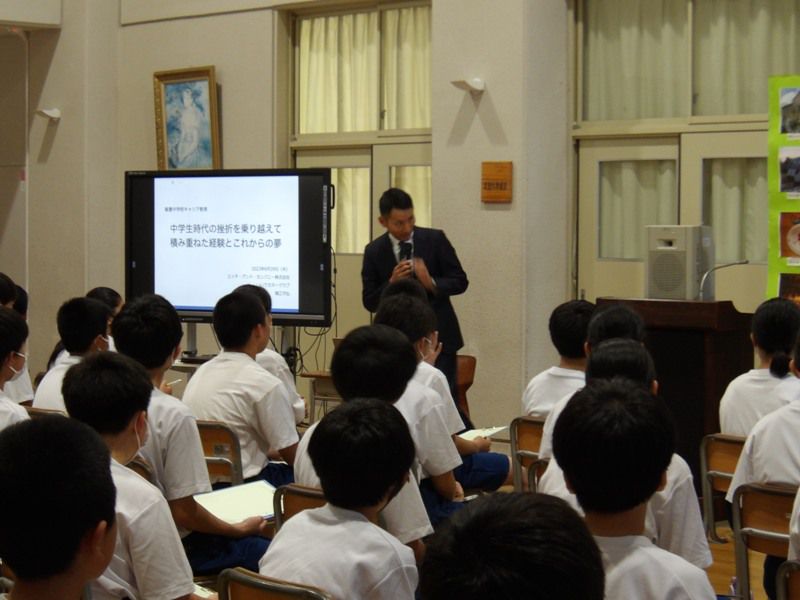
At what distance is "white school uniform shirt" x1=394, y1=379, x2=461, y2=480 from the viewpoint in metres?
3.39

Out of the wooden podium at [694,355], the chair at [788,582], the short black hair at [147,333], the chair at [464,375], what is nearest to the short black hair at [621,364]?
the chair at [788,582]

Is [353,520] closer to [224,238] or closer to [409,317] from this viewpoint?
[409,317]

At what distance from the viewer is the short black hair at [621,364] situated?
3.03 metres

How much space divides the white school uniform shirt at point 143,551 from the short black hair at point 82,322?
6.95ft

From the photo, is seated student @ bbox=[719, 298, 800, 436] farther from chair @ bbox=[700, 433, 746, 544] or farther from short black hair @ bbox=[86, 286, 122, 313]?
short black hair @ bbox=[86, 286, 122, 313]

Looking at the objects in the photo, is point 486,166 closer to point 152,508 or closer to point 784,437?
point 784,437

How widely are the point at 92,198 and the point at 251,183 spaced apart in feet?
9.00

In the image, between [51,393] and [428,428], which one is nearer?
[428,428]

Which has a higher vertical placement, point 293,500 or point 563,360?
point 563,360

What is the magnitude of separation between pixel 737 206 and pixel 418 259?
1.87 meters

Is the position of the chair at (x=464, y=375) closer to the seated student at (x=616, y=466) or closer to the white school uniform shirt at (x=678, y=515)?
the white school uniform shirt at (x=678, y=515)

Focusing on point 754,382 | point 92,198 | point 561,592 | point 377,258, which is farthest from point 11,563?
point 92,198

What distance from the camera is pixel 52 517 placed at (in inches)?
63.2

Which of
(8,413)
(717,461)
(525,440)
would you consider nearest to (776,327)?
(717,461)
